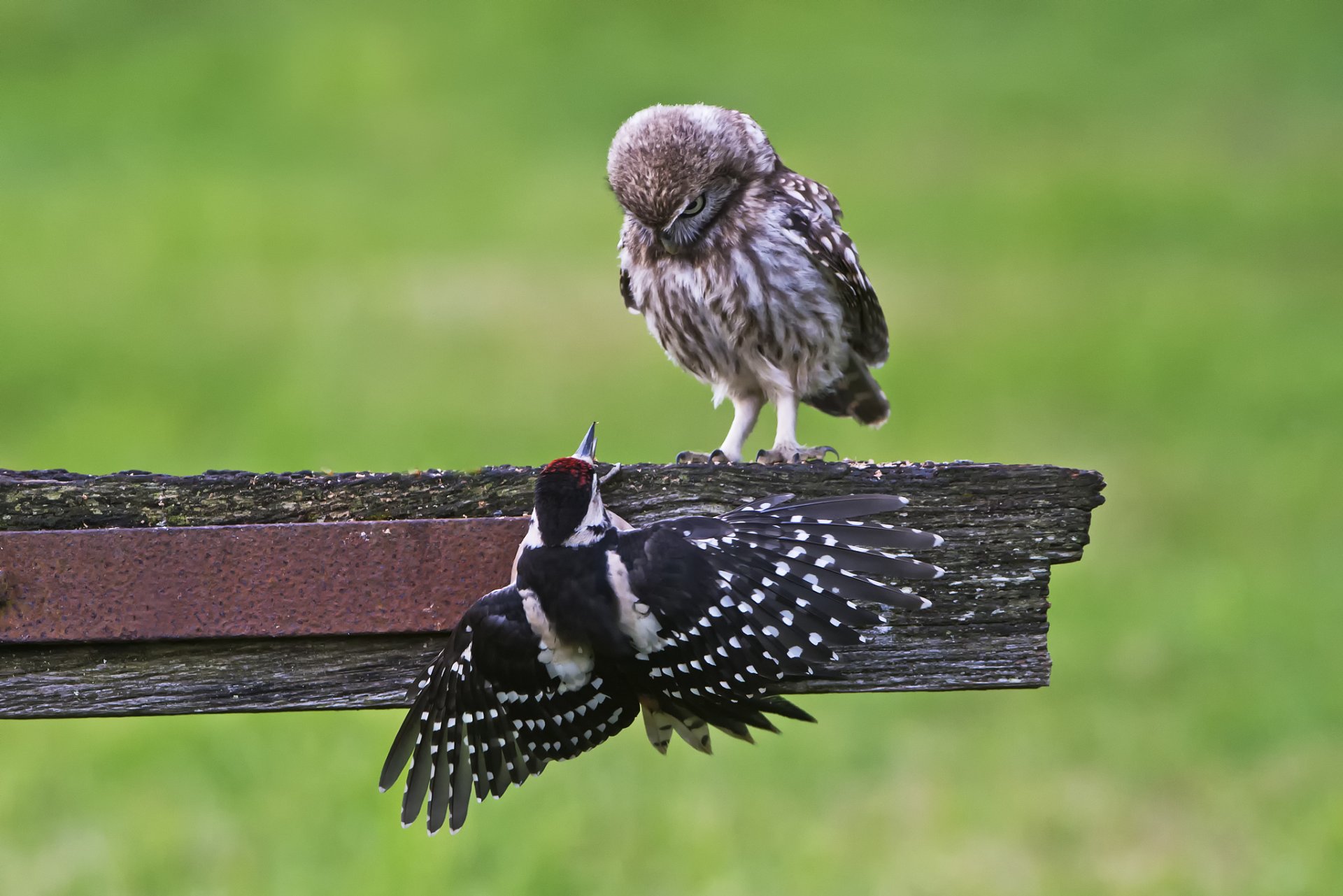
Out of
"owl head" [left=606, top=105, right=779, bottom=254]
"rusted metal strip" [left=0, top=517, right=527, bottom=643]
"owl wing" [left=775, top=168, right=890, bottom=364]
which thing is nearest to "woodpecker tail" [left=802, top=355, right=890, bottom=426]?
"owl wing" [left=775, top=168, right=890, bottom=364]

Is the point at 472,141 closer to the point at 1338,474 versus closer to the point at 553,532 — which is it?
the point at 1338,474

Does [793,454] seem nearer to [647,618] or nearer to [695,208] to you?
[695,208]

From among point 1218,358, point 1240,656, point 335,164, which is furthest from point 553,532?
point 335,164

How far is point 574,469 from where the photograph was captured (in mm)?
2383

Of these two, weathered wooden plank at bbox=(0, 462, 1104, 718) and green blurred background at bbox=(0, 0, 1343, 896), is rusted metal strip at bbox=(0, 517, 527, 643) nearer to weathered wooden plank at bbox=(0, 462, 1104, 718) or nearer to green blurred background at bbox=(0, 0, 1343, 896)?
weathered wooden plank at bbox=(0, 462, 1104, 718)

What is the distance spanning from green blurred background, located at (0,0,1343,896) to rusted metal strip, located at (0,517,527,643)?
2560mm

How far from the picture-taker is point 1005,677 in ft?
8.21

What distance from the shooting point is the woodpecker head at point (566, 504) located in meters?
2.36

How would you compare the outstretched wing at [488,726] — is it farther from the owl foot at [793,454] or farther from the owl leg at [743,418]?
the owl leg at [743,418]

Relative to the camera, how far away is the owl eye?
374 cm

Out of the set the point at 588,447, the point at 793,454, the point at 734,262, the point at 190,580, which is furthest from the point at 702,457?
the point at 190,580

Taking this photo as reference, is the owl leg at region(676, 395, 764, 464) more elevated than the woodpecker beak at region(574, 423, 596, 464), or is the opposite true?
the owl leg at region(676, 395, 764, 464)

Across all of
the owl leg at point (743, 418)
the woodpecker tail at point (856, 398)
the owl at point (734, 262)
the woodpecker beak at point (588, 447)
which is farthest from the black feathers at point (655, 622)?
the woodpecker tail at point (856, 398)

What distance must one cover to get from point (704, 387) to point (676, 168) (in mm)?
6937
